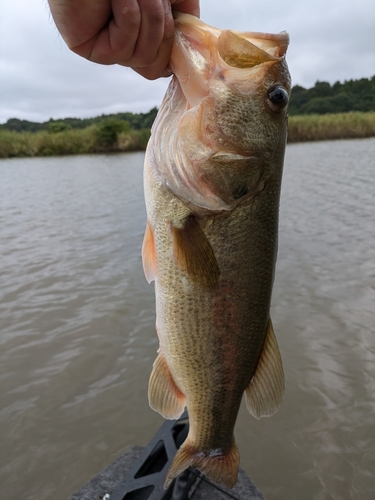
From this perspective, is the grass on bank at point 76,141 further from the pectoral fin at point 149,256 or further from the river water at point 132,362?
the pectoral fin at point 149,256

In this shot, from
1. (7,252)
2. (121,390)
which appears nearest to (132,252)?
(7,252)

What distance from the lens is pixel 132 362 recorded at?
4633 mm

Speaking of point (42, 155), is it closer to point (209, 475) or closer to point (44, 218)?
point (44, 218)

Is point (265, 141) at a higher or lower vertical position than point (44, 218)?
higher

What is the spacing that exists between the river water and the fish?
183cm

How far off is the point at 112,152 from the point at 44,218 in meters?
28.3

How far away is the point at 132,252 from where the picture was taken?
814 centimetres

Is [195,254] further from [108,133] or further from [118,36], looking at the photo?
[108,133]

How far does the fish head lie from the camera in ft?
5.00

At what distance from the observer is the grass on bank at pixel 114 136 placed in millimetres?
35219

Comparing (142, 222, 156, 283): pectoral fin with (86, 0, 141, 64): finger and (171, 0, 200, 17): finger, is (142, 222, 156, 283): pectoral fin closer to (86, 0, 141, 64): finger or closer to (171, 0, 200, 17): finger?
(86, 0, 141, 64): finger

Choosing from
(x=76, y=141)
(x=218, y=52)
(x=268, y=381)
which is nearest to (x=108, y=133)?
(x=76, y=141)

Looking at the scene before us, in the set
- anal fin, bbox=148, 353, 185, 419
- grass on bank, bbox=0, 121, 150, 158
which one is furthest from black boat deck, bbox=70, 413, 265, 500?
grass on bank, bbox=0, 121, 150, 158

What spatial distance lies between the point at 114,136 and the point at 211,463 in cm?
3845
